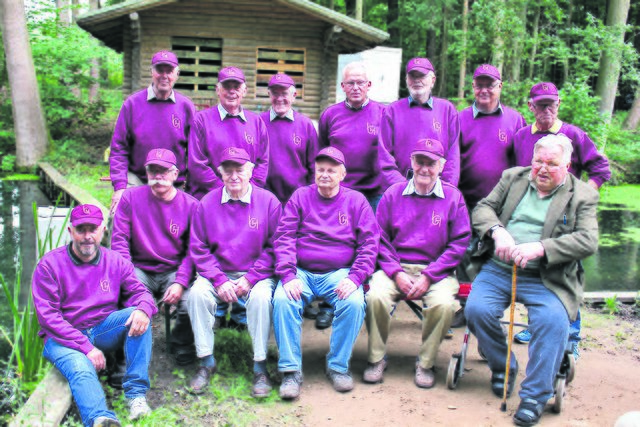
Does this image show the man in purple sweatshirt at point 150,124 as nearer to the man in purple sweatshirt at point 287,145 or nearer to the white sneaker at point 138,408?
the man in purple sweatshirt at point 287,145

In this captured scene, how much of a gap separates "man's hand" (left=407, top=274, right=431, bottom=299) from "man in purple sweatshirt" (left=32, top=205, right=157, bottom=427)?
1.83 metres

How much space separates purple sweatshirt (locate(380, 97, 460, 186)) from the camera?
17.8 ft

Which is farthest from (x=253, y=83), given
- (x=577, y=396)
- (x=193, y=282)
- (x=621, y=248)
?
(x=577, y=396)

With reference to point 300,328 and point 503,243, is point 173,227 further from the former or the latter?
point 503,243

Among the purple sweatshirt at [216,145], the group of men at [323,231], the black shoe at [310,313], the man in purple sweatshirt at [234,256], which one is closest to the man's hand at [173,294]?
the group of men at [323,231]

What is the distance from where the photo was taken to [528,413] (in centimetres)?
398

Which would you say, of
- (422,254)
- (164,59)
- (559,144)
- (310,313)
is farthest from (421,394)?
(164,59)

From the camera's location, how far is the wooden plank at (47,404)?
3477 mm

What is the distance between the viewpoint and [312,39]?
46.1ft

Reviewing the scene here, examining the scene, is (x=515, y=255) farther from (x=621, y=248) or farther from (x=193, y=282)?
(x=621, y=248)

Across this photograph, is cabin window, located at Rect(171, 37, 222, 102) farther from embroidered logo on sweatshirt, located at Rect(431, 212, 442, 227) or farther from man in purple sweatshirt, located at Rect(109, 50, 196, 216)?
embroidered logo on sweatshirt, located at Rect(431, 212, 442, 227)

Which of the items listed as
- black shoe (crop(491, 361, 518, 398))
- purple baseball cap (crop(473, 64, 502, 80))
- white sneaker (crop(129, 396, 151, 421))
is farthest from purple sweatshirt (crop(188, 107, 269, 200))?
black shoe (crop(491, 361, 518, 398))

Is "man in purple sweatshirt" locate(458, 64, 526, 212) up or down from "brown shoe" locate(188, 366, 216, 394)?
up

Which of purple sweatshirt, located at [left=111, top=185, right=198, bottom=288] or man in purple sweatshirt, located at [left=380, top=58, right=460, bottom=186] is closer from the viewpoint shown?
purple sweatshirt, located at [left=111, top=185, right=198, bottom=288]
